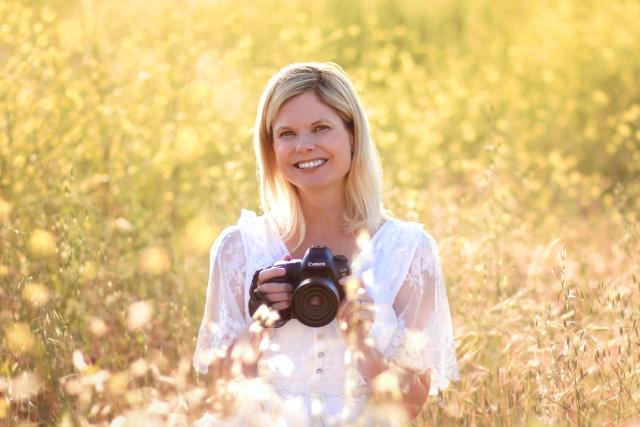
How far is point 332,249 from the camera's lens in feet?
8.55

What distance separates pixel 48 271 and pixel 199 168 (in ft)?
5.54

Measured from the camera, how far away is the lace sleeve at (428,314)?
99.2 inches

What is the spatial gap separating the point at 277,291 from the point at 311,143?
499 mm

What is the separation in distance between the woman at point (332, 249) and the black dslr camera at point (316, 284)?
0.15 m

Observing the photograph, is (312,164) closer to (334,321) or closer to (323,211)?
(323,211)

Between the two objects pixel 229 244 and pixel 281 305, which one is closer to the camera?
→ pixel 281 305

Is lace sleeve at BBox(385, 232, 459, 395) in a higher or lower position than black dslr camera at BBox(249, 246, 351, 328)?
lower

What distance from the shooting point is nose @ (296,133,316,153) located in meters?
2.50

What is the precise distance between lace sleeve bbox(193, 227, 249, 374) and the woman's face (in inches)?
10.3

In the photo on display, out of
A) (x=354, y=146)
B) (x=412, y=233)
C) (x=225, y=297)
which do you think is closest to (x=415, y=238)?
(x=412, y=233)

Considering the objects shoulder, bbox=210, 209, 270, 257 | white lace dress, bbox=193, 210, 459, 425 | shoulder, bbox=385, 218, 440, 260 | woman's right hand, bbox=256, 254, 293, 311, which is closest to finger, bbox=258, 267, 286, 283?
woman's right hand, bbox=256, 254, 293, 311

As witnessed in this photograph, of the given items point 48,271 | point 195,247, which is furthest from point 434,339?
point 195,247

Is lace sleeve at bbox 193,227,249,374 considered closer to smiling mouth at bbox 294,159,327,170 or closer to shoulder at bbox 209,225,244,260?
shoulder at bbox 209,225,244,260

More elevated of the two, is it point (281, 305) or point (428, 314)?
point (281, 305)
